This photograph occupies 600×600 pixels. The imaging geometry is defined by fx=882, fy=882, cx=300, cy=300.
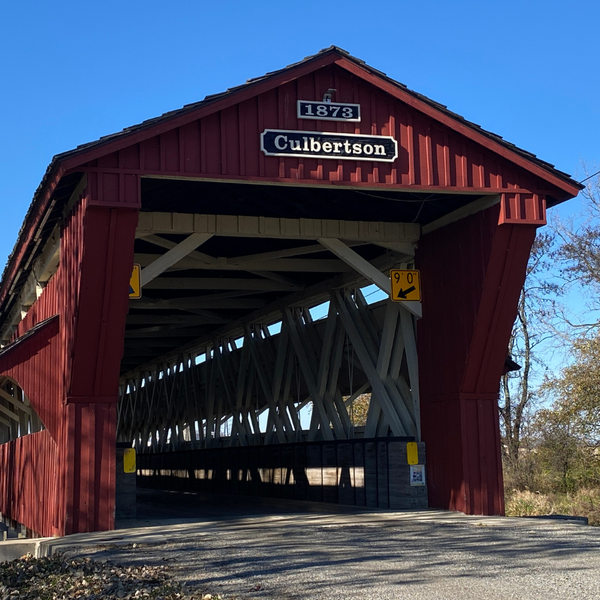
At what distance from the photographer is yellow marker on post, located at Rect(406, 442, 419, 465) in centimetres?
1488

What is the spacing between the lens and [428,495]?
1491 cm

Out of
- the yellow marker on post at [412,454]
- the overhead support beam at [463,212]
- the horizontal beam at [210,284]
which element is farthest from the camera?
the horizontal beam at [210,284]

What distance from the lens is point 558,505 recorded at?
74.3 feet

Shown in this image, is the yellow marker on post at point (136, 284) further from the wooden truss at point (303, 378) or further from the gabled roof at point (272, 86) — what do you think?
the wooden truss at point (303, 378)

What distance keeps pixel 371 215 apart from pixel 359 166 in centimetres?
268

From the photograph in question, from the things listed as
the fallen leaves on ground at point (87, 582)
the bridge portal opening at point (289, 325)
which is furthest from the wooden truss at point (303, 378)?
the fallen leaves on ground at point (87, 582)

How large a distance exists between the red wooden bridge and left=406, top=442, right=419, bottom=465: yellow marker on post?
0.06m

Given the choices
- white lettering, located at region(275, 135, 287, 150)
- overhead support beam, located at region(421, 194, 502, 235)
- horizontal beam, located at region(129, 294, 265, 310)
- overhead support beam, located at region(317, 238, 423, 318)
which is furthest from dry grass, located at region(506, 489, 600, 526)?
white lettering, located at region(275, 135, 287, 150)

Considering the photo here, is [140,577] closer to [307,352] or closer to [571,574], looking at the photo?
[571,574]

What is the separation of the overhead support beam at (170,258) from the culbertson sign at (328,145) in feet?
7.74

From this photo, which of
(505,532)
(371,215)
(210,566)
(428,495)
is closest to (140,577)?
(210,566)

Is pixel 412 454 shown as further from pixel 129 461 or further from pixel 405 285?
pixel 129 461

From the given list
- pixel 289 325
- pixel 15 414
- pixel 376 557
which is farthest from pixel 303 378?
pixel 376 557

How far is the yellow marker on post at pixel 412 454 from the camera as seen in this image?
14.9 metres
